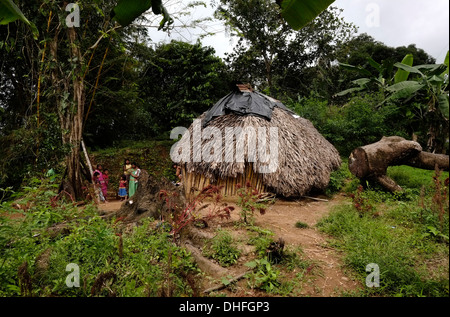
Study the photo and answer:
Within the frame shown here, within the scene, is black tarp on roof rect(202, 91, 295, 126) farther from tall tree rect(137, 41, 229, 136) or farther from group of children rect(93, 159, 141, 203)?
tall tree rect(137, 41, 229, 136)

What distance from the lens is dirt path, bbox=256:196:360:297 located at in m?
1.96

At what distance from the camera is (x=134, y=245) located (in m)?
2.53

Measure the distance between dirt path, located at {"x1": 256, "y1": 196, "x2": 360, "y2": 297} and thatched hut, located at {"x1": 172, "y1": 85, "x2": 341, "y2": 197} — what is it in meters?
0.59

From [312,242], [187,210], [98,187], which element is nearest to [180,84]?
[98,187]

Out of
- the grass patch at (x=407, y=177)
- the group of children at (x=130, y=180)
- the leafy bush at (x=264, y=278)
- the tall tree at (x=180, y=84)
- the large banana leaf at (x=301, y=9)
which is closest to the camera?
the large banana leaf at (x=301, y=9)

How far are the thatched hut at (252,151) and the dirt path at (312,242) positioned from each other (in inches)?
23.2

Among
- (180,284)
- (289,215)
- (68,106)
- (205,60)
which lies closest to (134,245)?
(180,284)

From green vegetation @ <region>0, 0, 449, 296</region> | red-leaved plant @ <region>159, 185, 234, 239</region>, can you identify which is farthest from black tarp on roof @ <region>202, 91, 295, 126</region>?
red-leaved plant @ <region>159, 185, 234, 239</region>

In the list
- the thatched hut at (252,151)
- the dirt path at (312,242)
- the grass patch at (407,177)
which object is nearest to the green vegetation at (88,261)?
the dirt path at (312,242)

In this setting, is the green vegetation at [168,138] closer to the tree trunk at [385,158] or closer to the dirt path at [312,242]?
the dirt path at [312,242]

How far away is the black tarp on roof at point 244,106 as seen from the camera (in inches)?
243

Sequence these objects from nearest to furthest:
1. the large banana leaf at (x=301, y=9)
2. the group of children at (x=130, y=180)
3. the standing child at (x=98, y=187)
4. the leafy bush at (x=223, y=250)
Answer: the large banana leaf at (x=301, y=9) < the leafy bush at (x=223, y=250) < the standing child at (x=98, y=187) < the group of children at (x=130, y=180)

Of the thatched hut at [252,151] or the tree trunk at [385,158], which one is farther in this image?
the thatched hut at [252,151]

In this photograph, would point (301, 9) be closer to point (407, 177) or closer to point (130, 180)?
point (407, 177)
